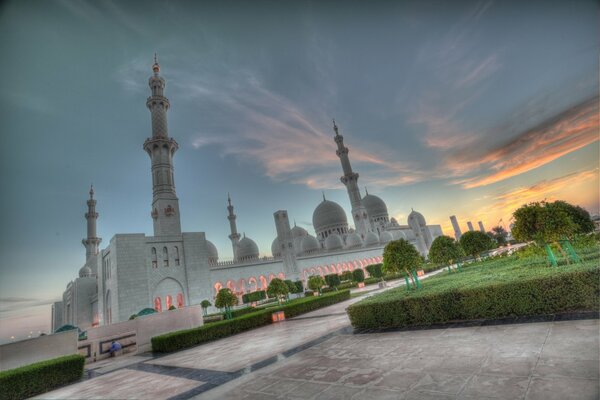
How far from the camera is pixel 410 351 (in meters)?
6.14

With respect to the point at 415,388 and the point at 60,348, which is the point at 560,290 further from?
the point at 60,348

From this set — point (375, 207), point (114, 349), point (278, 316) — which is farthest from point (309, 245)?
point (114, 349)

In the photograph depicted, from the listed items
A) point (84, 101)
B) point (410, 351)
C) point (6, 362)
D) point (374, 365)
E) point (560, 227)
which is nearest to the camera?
point (374, 365)

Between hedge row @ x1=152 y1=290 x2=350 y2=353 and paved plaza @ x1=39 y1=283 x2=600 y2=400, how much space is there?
4.30m

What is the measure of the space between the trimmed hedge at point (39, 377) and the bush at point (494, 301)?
1088 centimetres

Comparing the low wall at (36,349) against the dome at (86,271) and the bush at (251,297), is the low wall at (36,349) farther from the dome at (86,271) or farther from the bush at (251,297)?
the dome at (86,271)

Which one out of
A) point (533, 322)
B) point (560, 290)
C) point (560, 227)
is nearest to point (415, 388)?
point (533, 322)

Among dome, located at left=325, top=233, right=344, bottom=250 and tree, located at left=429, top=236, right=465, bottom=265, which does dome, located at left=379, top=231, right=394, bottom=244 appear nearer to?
dome, located at left=325, top=233, right=344, bottom=250

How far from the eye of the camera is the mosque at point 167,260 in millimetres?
27516

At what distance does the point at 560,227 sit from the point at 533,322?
4.66m

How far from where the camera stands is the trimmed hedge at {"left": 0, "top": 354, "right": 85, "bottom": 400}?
9.63m

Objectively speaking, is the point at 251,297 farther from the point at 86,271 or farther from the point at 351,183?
the point at 351,183

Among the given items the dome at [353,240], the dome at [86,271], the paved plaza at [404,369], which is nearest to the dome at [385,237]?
the dome at [353,240]

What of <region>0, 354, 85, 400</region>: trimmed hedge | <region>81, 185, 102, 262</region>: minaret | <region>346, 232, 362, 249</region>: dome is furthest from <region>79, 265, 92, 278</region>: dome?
<region>346, 232, 362, 249</region>: dome
